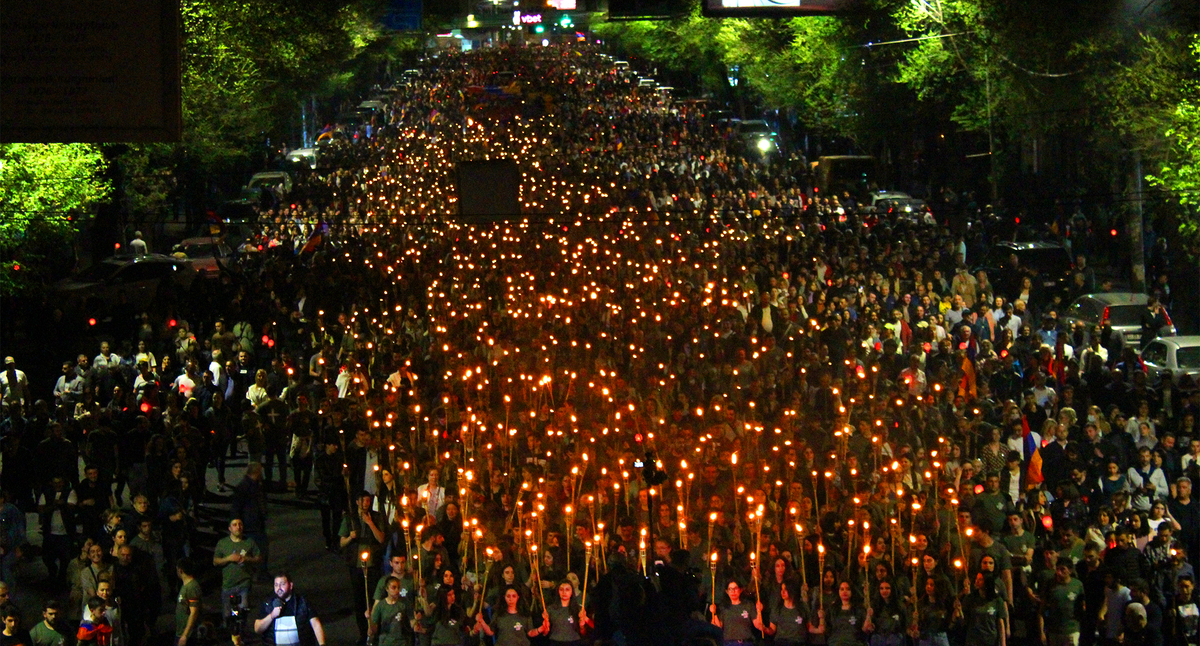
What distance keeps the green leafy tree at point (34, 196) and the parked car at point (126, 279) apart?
10.5ft

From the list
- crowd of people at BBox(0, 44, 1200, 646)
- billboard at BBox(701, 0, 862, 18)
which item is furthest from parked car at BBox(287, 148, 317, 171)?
billboard at BBox(701, 0, 862, 18)

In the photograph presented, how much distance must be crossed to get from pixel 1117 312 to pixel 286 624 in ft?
49.4

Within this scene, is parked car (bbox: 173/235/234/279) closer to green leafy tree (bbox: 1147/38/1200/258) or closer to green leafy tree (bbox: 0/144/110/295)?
green leafy tree (bbox: 0/144/110/295)

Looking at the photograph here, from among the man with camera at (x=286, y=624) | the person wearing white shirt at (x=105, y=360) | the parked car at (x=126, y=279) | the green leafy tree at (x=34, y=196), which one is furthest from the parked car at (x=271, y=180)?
the man with camera at (x=286, y=624)

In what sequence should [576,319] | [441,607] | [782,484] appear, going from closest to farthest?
1. [441,607]
2. [782,484]
3. [576,319]

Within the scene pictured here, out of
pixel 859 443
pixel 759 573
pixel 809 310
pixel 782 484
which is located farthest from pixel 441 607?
pixel 809 310

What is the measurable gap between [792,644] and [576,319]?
29.8ft

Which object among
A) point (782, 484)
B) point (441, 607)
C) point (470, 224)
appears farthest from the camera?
point (470, 224)

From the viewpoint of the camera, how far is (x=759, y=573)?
1212 cm

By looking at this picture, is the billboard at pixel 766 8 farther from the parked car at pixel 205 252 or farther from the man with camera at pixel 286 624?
the parked car at pixel 205 252

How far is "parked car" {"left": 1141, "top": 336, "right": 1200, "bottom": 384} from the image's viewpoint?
19.6 meters

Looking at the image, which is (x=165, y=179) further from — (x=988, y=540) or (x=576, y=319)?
(x=988, y=540)

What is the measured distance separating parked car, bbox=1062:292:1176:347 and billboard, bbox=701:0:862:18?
5.44 m

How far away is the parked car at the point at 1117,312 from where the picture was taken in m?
23.0
